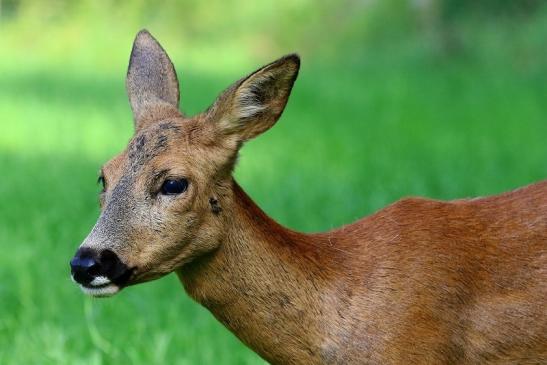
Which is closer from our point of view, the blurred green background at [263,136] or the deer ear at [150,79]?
the deer ear at [150,79]

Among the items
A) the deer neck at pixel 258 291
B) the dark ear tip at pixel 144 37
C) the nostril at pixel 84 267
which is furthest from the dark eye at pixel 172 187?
the dark ear tip at pixel 144 37

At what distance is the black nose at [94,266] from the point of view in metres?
4.42

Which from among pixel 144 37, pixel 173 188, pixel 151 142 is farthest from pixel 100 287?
pixel 144 37

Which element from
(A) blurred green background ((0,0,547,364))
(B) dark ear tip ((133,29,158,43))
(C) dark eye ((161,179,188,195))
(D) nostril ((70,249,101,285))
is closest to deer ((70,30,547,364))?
(C) dark eye ((161,179,188,195))

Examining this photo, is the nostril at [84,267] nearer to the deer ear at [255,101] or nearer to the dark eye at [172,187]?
the dark eye at [172,187]

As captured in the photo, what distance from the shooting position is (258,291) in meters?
4.80

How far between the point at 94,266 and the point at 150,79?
1210mm

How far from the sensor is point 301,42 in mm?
20281

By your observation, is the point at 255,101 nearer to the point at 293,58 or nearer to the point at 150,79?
the point at 293,58

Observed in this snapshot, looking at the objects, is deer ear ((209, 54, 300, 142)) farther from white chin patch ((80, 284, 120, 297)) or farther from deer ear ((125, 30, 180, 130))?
white chin patch ((80, 284, 120, 297))

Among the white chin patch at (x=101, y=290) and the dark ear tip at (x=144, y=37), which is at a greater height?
the dark ear tip at (x=144, y=37)

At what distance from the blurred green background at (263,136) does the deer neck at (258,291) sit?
1.36 meters

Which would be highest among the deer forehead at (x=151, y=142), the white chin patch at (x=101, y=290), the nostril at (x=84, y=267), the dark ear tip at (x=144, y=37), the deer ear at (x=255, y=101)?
the dark ear tip at (x=144, y=37)

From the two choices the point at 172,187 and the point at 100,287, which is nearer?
the point at 100,287
